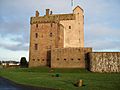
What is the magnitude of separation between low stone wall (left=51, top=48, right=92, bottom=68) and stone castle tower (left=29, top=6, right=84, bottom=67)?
13.5 ft

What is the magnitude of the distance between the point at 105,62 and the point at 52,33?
17682 mm

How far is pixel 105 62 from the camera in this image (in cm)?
4869

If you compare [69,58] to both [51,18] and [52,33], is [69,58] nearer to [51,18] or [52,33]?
[52,33]

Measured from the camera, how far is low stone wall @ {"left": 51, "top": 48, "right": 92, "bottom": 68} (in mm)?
52281

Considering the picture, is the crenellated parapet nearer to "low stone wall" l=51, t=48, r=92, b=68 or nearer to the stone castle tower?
the stone castle tower

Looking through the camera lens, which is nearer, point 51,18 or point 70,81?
point 70,81

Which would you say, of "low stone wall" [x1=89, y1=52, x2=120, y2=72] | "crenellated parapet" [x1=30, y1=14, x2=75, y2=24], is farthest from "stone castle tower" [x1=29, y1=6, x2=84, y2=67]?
"low stone wall" [x1=89, y1=52, x2=120, y2=72]

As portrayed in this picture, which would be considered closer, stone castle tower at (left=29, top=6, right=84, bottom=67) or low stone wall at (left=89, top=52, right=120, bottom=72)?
low stone wall at (left=89, top=52, right=120, bottom=72)

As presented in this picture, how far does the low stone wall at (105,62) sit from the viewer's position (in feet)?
158

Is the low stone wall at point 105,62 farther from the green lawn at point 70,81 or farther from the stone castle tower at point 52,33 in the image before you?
the green lawn at point 70,81

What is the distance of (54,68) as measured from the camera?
173 ft

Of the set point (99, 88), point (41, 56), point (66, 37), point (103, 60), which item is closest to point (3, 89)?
point (99, 88)

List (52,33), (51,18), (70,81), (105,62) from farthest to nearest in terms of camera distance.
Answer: (51,18)
(52,33)
(105,62)
(70,81)

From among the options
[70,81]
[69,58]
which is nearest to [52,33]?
[69,58]
